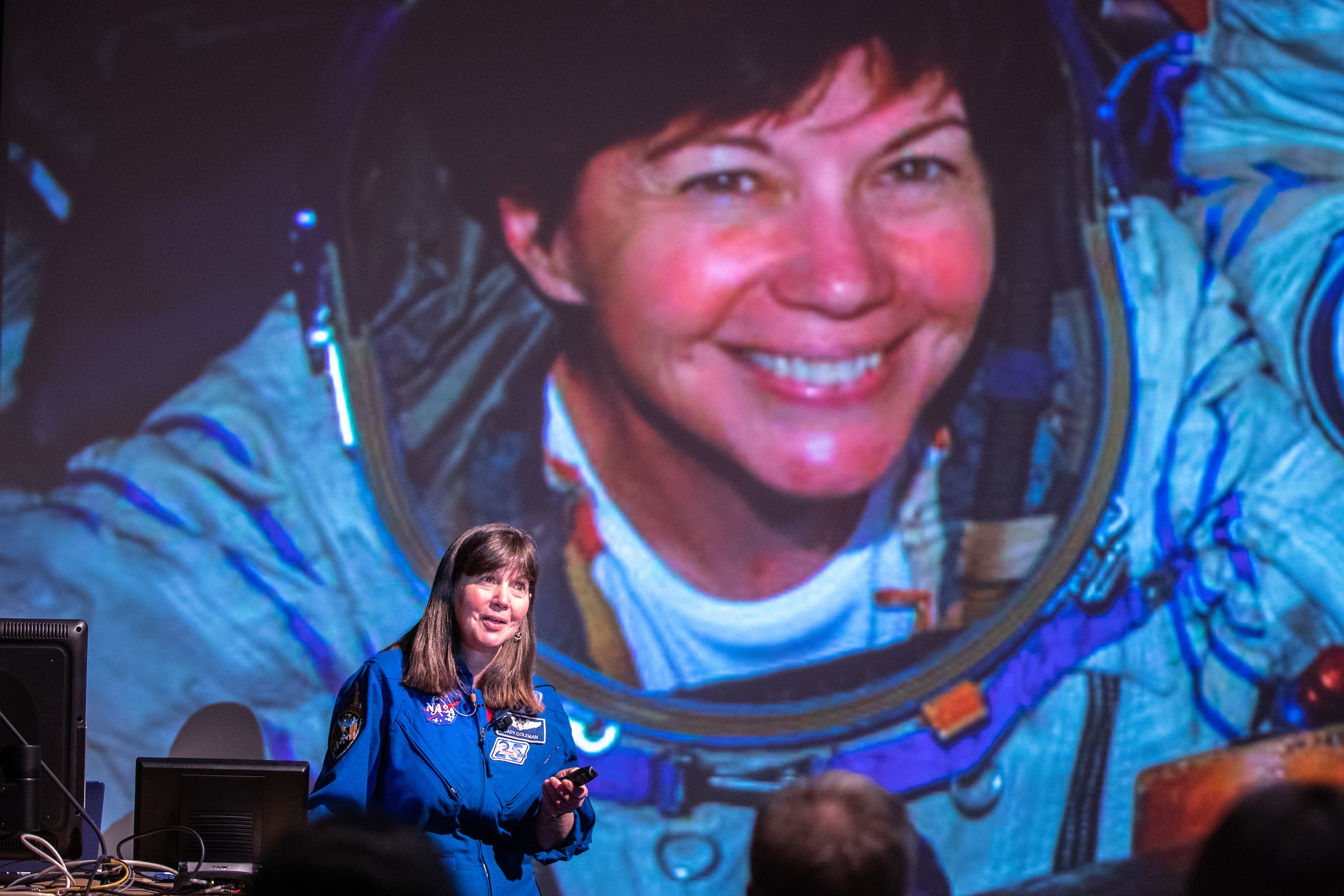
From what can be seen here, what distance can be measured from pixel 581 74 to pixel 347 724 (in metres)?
2.43

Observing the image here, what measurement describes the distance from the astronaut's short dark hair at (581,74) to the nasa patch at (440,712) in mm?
2073

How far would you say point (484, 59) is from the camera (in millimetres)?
3809

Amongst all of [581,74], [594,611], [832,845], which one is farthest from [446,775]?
[581,74]

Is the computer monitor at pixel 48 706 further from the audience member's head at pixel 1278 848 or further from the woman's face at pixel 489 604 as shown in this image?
the audience member's head at pixel 1278 848

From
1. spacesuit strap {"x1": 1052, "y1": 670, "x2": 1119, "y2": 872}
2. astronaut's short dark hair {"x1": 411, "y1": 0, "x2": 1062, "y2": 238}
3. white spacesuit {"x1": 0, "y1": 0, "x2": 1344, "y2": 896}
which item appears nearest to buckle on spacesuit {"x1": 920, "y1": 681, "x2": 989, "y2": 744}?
white spacesuit {"x1": 0, "y1": 0, "x2": 1344, "y2": 896}

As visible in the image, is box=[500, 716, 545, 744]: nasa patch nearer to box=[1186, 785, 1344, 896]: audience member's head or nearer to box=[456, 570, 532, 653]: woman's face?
box=[456, 570, 532, 653]: woman's face

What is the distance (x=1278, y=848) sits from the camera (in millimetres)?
986

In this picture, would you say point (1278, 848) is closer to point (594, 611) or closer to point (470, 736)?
point (470, 736)

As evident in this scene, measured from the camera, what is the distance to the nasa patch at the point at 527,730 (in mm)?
2094

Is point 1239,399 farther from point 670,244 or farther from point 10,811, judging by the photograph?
point 10,811

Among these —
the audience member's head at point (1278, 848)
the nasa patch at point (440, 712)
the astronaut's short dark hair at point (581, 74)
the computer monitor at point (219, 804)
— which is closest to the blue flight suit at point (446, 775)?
the nasa patch at point (440, 712)

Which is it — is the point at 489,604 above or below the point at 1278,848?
above

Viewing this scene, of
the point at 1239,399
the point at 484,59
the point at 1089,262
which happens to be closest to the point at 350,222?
the point at 484,59

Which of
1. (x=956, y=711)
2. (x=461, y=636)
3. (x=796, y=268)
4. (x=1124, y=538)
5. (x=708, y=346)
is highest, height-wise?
(x=796, y=268)
